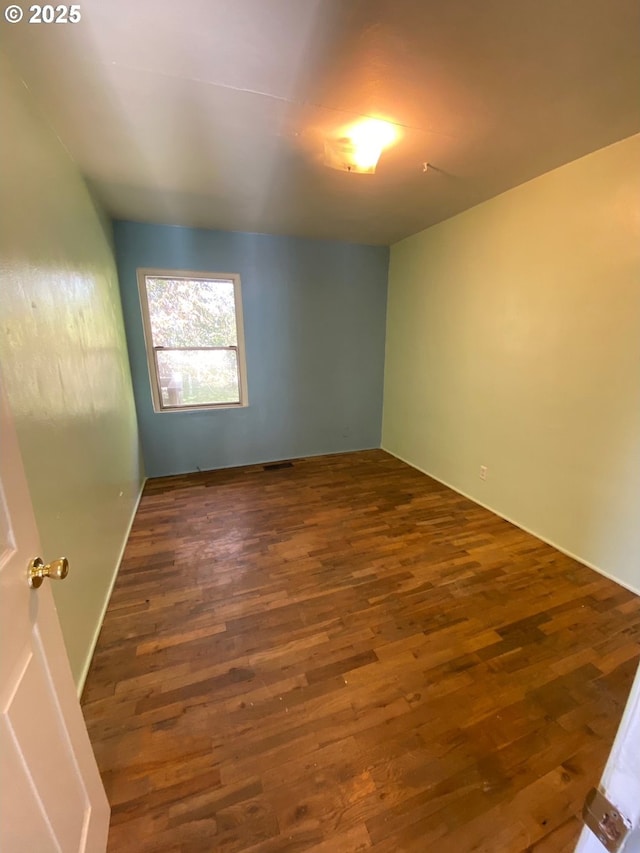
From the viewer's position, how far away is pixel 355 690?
148 cm

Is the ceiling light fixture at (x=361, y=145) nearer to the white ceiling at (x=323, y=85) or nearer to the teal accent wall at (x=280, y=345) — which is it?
the white ceiling at (x=323, y=85)

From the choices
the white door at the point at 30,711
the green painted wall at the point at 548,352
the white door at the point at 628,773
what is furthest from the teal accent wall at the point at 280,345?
the white door at the point at 628,773

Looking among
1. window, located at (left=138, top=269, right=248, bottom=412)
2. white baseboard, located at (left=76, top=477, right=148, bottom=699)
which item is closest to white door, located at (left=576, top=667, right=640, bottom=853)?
white baseboard, located at (left=76, top=477, right=148, bottom=699)

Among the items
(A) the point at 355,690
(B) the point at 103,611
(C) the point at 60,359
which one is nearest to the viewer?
(A) the point at 355,690

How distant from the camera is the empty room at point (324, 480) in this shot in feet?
3.54

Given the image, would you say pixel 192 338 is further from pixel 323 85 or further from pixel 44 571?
pixel 44 571

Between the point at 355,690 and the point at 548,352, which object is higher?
the point at 548,352

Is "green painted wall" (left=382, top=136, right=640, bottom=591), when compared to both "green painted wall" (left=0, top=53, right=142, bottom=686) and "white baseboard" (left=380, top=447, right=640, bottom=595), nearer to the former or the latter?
"white baseboard" (left=380, top=447, right=640, bottom=595)

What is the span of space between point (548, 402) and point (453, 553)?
1.26 meters

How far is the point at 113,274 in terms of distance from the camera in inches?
117

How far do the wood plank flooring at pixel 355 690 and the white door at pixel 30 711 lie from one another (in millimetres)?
391

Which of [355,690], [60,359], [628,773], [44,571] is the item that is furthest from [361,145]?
[355,690]

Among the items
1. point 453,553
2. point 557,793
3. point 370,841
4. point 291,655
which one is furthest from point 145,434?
point 557,793

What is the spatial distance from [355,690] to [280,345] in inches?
128
